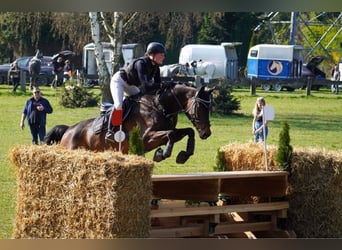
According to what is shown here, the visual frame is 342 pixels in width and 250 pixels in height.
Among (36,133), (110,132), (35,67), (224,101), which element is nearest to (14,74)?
(35,67)

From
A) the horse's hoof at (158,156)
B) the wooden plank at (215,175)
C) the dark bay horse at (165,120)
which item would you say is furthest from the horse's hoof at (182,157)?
the wooden plank at (215,175)

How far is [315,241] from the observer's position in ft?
22.3

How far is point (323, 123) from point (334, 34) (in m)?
0.80

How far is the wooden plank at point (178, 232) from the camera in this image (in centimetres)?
669

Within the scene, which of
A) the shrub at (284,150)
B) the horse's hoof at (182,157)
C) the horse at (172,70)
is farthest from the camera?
the horse at (172,70)

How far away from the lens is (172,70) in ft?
25.5

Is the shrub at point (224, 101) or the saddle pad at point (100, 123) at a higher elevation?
the shrub at point (224, 101)

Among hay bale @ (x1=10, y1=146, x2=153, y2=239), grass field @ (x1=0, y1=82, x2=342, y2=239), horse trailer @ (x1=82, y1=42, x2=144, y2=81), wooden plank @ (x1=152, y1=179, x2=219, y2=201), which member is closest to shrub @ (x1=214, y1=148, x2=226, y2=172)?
grass field @ (x1=0, y1=82, x2=342, y2=239)

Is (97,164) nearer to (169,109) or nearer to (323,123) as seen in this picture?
(169,109)

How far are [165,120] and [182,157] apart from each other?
34 cm

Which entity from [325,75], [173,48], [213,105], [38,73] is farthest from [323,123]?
[38,73]

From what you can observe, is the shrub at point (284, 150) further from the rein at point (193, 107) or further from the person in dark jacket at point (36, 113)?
the person in dark jacket at point (36, 113)

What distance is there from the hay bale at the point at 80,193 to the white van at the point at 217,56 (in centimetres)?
149

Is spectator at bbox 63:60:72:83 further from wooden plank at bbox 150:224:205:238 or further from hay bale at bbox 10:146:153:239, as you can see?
wooden plank at bbox 150:224:205:238
